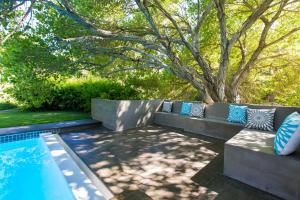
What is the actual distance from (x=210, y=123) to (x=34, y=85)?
5331 millimetres

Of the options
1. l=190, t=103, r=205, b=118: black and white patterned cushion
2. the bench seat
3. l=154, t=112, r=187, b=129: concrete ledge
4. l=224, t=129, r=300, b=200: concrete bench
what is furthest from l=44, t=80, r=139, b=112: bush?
l=224, t=129, r=300, b=200: concrete bench

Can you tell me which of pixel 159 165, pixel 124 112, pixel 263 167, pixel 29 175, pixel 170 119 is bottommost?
pixel 29 175

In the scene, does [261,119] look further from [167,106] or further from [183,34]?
[183,34]

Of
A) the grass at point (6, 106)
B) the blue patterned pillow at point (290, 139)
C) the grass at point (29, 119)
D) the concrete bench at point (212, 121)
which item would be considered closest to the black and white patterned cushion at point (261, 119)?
the concrete bench at point (212, 121)

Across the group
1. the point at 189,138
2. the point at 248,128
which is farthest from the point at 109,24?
the point at 248,128

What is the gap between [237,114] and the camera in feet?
15.3

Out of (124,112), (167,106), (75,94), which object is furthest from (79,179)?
(75,94)

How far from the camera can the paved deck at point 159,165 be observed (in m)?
2.41

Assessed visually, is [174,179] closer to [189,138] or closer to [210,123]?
[189,138]

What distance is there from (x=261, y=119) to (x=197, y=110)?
1954mm

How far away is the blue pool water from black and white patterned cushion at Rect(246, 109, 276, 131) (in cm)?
377

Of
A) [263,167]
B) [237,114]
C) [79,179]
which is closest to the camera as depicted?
[263,167]

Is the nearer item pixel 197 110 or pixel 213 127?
pixel 213 127

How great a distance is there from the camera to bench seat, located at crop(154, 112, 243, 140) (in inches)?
182
